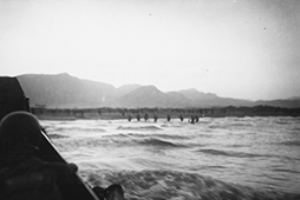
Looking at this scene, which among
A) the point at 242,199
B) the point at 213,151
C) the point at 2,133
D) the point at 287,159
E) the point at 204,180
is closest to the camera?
the point at 2,133

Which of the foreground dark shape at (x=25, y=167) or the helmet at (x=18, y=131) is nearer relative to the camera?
the foreground dark shape at (x=25, y=167)

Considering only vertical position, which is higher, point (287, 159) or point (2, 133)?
point (2, 133)

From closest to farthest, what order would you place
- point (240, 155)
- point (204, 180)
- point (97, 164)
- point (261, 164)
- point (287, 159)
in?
point (204, 180) → point (97, 164) → point (261, 164) → point (287, 159) → point (240, 155)

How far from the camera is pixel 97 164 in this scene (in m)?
9.95

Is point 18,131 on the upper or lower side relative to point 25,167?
Answer: upper

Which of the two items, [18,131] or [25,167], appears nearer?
[25,167]

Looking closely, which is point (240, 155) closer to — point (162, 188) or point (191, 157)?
point (191, 157)

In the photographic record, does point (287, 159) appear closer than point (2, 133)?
No

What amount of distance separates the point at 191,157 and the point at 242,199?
5.95 meters

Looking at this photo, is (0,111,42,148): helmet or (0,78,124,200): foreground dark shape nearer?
(0,78,124,200): foreground dark shape

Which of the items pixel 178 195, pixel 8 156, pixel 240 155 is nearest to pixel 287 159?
pixel 240 155

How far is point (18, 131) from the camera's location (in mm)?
1965

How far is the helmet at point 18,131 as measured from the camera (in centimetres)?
192

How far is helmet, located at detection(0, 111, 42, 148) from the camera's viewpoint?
1920 millimetres
